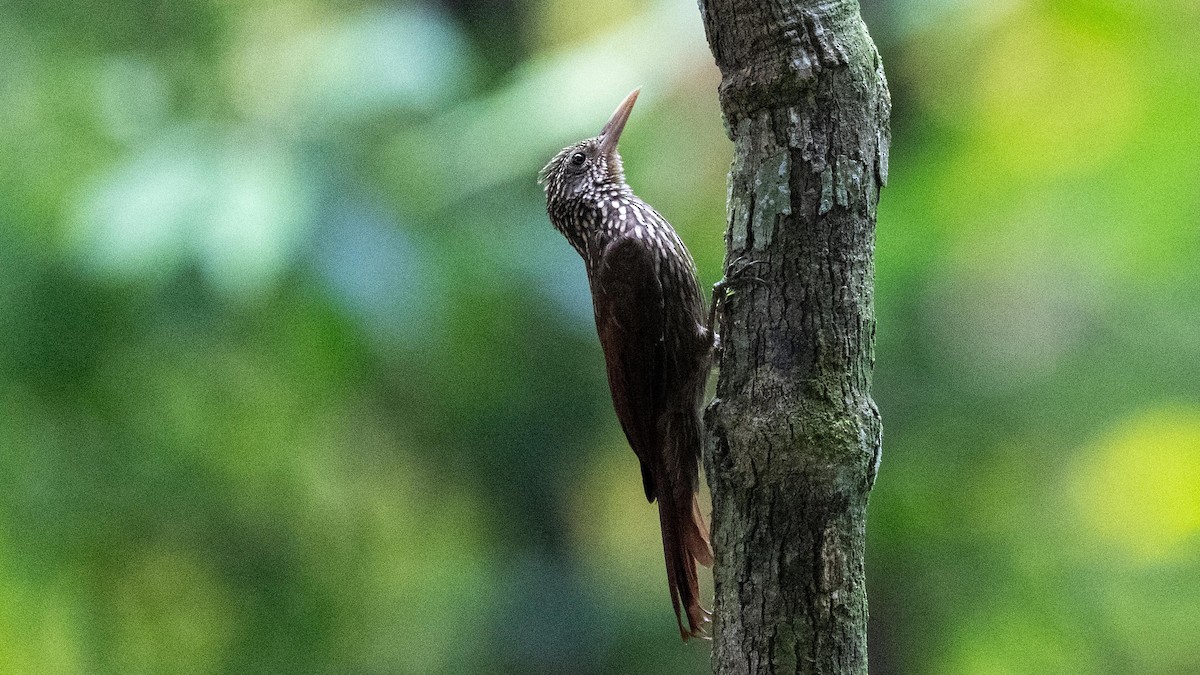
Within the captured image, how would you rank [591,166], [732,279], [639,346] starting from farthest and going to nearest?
[591,166], [639,346], [732,279]

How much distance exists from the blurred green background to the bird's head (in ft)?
1.17

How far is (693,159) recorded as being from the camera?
14.3ft

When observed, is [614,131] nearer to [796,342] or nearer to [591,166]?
[591,166]

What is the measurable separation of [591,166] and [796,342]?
1651mm

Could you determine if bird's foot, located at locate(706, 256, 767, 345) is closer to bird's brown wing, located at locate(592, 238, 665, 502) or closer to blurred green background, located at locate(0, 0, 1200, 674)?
bird's brown wing, located at locate(592, 238, 665, 502)

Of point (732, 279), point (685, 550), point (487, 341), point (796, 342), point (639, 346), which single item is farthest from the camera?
point (487, 341)

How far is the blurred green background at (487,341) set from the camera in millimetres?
4000

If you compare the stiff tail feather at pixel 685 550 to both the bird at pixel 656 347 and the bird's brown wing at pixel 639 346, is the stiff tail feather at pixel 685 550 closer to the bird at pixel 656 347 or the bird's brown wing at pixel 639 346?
the bird at pixel 656 347

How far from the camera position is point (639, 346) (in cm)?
317

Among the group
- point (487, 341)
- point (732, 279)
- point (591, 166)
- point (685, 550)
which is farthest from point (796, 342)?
point (487, 341)

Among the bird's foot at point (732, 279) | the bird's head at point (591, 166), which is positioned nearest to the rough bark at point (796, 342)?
the bird's foot at point (732, 279)

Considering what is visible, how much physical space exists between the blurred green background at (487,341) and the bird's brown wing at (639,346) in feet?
2.67

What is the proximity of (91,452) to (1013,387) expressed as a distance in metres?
3.84

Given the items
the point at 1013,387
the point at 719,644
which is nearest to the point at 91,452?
the point at 719,644
